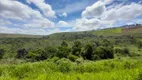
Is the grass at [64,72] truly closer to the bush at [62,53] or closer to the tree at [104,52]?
the bush at [62,53]

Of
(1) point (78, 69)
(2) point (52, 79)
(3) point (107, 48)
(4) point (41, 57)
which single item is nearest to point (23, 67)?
(1) point (78, 69)

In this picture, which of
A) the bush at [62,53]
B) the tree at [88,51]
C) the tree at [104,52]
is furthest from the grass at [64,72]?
the tree at [88,51]

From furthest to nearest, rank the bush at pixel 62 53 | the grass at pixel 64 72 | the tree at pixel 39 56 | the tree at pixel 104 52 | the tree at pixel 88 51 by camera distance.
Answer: the tree at pixel 39 56
the tree at pixel 88 51
the tree at pixel 104 52
the bush at pixel 62 53
the grass at pixel 64 72

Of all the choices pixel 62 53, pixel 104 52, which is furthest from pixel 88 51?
pixel 62 53

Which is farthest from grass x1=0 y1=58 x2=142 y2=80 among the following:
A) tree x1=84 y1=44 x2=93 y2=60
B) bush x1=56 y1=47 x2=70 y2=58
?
tree x1=84 y1=44 x2=93 y2=60

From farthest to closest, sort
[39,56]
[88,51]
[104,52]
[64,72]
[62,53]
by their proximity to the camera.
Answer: [39,56]
[104,52]
[88,51]
[62,53]
[64,72]

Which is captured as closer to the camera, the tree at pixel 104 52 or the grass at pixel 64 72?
the grass at pixel 64 72

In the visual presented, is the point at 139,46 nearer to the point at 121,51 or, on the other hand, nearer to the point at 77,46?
the point at 121,51

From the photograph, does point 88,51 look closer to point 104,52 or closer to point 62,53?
point 104,52

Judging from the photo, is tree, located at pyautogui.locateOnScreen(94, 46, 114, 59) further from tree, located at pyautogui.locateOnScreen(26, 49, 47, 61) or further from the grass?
the grass

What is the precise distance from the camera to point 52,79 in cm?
521

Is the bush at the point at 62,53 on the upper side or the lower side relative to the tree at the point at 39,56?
upper

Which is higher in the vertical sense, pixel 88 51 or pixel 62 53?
pixel 62 53

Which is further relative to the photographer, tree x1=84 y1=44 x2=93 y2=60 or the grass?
tree x1=84 y1=44 x2=93 y2=60
